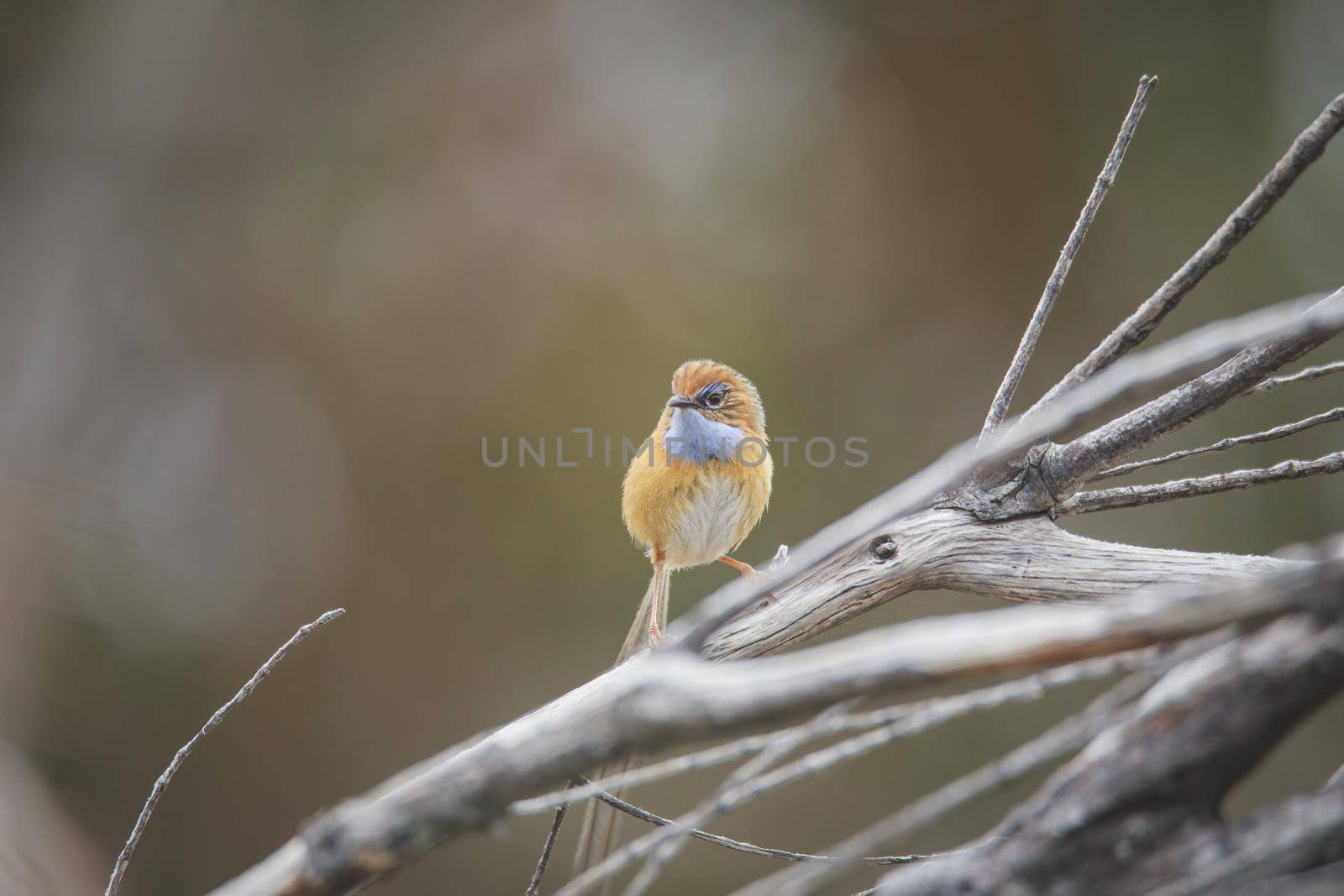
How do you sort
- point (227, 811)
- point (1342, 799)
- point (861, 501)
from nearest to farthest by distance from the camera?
1. point (1342, 799)
2. point (227, 811)
3. point (861, 501)

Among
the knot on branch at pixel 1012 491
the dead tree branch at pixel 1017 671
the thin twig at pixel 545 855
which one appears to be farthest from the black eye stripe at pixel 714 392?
the dead tree branch at pixel 1017 671

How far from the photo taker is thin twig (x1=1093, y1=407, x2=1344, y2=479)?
1606 mm

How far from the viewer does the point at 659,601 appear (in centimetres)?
366

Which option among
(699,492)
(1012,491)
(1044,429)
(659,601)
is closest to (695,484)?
(699,492)

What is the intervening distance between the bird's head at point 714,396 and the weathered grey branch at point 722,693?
2.35 m

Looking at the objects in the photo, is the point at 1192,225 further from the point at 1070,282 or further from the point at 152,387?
the point at 152,387

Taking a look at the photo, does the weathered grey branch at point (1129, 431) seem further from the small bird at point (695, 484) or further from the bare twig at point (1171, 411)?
the small bird at point (695, 484)

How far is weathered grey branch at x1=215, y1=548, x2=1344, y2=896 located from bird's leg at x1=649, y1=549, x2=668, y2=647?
1876 millimetres

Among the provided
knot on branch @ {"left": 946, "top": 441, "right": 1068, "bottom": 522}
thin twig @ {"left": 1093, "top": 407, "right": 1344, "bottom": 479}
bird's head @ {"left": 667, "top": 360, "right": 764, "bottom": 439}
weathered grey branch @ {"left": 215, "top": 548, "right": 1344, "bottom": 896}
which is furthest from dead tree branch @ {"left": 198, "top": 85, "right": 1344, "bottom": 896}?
bird's head @ {"left": 667, "top": 360, "right": 764, "bottom": 439}

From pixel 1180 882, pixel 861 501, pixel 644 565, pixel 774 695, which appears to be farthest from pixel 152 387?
pixel 1180 882

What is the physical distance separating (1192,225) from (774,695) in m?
5.32

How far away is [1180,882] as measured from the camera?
2.95ft

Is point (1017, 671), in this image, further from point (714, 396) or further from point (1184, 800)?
point (714, 396)

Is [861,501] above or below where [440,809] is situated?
above
